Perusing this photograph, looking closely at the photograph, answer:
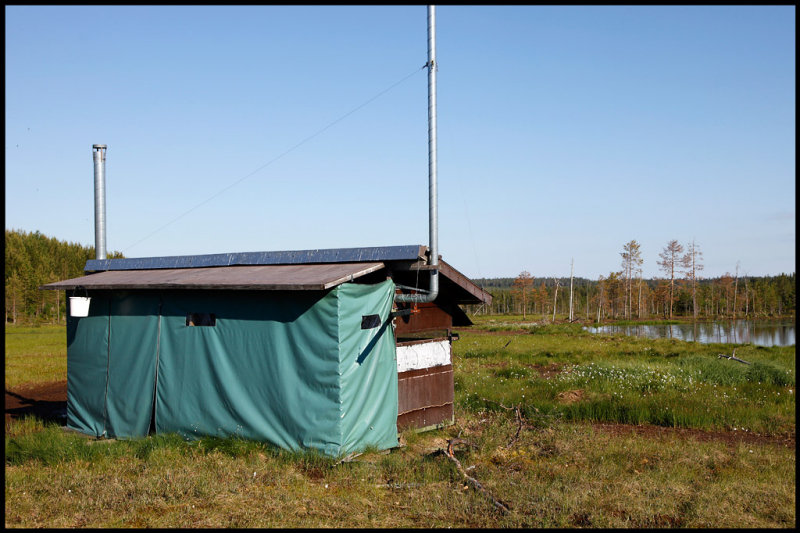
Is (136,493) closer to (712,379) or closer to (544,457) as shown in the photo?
(544,457)

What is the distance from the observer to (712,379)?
50.0 ft

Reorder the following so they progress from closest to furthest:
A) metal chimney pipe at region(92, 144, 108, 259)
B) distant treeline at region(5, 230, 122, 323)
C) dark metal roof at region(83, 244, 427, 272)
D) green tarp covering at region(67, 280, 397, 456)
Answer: green tarp covering at region(67, 280, 397, 456) → dark metal roof at region(83, 244, 427, 272) → metal chimney pipe at region(92, 144, 108, 259) → distant treeline at region(5, 230, 122, 323)

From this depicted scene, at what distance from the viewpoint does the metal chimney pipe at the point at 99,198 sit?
13.1 meters

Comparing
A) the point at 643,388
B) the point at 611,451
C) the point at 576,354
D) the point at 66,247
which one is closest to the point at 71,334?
the point at 611,451

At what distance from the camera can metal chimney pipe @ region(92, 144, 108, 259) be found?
13.1 metres

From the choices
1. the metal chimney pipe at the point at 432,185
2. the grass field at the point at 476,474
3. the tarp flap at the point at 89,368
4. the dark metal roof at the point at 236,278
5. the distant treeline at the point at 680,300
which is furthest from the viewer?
→ the distant treeline at the point at 680,300

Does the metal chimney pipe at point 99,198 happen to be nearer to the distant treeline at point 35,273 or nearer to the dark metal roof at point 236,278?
the dark metal roof at point 236,278

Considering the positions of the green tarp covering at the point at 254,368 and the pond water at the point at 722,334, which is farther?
the pond water at the point at 722,334

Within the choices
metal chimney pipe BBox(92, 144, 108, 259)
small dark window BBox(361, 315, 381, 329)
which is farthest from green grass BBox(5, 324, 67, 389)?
small dark window BBox(361, 315, 381, 329)

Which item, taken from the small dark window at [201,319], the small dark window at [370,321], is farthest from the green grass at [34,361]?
the small dark window at [370,321]

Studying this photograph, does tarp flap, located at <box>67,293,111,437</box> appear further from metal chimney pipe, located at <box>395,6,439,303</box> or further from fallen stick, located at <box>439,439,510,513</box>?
fallen stick, located at <box>439,439,510,513</box>

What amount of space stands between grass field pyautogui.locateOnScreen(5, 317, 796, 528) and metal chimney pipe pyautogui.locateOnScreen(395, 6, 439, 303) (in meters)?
2.30

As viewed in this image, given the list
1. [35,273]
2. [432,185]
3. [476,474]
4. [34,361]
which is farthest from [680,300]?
[476,474]

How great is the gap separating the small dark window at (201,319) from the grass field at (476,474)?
70.5 inches
